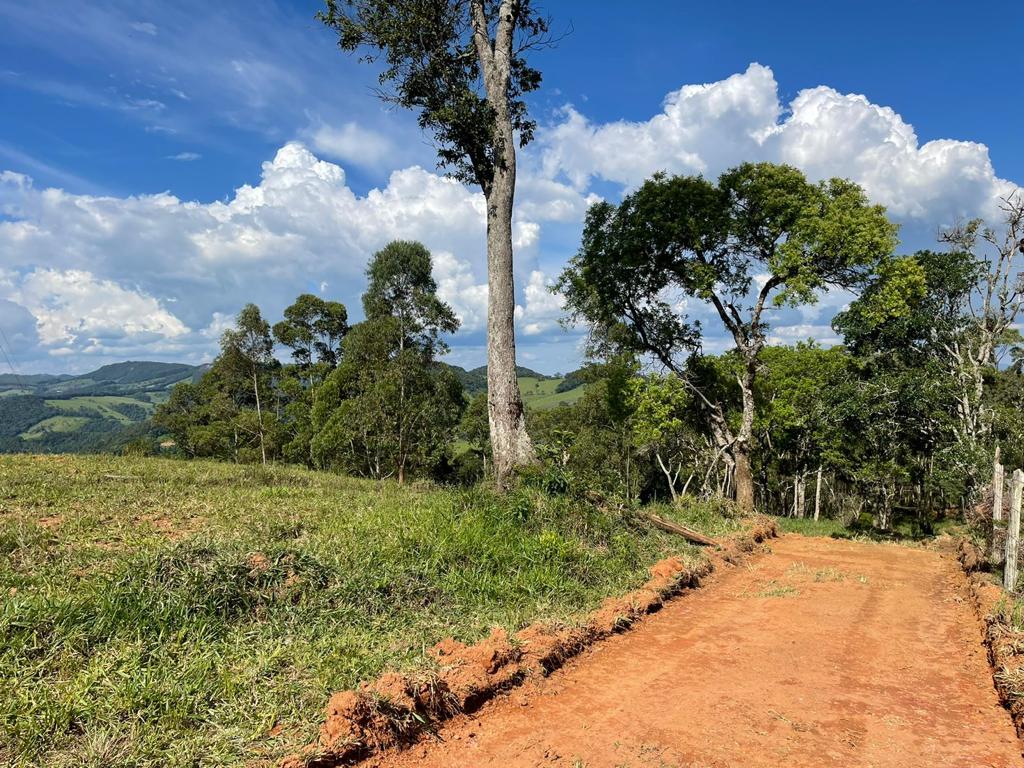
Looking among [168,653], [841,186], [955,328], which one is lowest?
[168,653]

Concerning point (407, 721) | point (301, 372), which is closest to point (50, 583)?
point (407, 721)

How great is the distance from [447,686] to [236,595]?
2.07 metres

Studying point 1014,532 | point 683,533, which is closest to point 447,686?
point 683,533

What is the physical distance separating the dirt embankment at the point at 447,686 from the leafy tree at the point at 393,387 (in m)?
12.7

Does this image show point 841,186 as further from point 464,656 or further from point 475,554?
point 464,656

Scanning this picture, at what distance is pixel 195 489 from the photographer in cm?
900

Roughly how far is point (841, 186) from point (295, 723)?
15.9 meters

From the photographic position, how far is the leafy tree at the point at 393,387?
20781mm

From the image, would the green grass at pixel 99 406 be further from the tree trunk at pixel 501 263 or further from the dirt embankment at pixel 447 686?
the dirt embankment at pixel 447 686

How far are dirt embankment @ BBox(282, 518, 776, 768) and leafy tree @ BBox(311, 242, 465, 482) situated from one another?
41.6ft

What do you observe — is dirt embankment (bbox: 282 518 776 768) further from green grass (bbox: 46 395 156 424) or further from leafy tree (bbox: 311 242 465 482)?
green grass (bbox: 46 395 156 424)

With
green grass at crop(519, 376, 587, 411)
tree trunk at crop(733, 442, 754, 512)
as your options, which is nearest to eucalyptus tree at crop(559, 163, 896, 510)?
tree trunk at crop(733, 442, 754, 512)

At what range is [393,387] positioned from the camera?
2036cm

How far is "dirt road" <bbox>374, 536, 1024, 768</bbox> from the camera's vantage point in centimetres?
354
